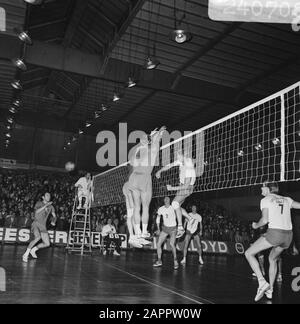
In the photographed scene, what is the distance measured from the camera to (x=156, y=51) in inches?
603

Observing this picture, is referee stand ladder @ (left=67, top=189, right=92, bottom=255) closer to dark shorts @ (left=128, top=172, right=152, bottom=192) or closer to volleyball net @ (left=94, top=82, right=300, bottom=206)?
volleyball net @ (left=94, top=82, right=300, bottom=206)

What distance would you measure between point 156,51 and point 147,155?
33.3ft

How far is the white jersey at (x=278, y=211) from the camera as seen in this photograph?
21.9ft

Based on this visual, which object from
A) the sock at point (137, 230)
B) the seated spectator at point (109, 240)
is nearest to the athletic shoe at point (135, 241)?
the sock at point (137, 230)

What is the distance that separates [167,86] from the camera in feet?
56.5

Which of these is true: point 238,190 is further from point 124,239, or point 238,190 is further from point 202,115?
point 124,239

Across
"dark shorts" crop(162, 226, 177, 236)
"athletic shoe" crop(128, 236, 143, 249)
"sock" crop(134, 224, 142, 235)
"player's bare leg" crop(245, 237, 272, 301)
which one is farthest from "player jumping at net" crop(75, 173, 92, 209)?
"player's bare leg" crop(245, 237, 272, 301)

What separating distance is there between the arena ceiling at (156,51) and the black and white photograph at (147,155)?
2.6 inches

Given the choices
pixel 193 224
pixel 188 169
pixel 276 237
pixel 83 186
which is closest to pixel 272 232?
pixel 276 237

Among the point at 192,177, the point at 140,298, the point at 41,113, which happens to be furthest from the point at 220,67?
the point at 41,113

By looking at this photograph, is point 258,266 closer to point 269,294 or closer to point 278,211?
point 269,294

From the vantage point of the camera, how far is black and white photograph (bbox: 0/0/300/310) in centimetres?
673

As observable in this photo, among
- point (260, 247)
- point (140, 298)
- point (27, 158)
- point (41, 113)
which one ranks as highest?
point (41, 113)
